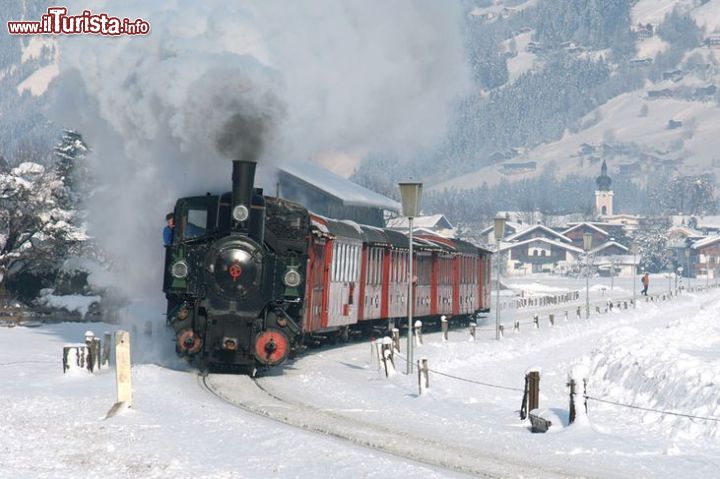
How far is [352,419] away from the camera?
20.1 metres

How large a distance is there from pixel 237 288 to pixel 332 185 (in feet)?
174

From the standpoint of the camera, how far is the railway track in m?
15.6

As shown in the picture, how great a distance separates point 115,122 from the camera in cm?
4062

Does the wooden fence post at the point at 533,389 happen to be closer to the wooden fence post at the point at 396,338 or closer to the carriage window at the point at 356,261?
the wooden fence post at the point at 396,338

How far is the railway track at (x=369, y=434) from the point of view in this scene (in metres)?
15.6

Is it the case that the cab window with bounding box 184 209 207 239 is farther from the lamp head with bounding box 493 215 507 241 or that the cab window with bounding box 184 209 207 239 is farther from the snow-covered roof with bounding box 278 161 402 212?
the snow-covered roof with bounding box 278 161 402 212

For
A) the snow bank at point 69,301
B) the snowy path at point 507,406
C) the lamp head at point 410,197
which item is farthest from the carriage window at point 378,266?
the snow bank at point 69,301

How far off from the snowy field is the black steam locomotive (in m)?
0.78

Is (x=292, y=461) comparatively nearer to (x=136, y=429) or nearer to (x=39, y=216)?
(x=136, y=429)

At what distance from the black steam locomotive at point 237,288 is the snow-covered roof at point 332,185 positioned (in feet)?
134

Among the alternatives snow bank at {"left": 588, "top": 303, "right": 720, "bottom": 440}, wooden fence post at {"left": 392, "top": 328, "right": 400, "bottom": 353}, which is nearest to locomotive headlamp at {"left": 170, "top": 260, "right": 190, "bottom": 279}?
snow bank at {"left": 588, "top": 303, "right": 720, "bottom": 440}

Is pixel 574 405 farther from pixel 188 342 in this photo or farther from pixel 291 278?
pixel 188 342

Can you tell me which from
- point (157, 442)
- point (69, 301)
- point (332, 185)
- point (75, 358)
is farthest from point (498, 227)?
point (332, 185)

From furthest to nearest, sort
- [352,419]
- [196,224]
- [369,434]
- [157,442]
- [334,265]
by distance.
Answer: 1. [334,265]
2. [196,224]
3. [352,419]
4. [369,434]
5. [157,442]
